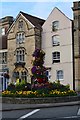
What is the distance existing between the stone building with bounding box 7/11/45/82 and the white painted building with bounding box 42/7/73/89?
157 centimetres

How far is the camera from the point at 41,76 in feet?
79.7

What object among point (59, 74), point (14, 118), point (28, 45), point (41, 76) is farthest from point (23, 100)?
point (28, 45)

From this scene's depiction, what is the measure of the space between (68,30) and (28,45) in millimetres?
6728

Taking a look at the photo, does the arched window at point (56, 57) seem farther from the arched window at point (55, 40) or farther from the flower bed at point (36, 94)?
the flower bed at point (36, 94)

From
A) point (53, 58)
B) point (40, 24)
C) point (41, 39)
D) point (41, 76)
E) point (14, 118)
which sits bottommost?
point (14, 118)

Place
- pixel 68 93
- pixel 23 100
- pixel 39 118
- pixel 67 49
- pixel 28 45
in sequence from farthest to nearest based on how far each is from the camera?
pixel 28 45
pixel 67 49
pixel 68 93
pixel 23 100
pixel 39 118

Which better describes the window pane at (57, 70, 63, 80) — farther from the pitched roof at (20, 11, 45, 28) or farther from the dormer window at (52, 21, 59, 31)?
the pitched roof at (20, 11, 45, 28)

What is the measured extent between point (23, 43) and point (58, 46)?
5.94m

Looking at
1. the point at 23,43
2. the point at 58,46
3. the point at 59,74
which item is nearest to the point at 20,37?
the point at 23,43

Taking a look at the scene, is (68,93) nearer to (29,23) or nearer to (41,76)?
(41,76)

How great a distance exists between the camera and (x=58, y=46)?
40188mm

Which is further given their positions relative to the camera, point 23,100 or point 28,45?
point 28,45

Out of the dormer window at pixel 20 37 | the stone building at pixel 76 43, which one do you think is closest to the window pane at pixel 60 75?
the stone building at pixel 76 43

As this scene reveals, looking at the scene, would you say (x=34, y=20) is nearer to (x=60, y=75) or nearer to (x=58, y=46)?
(x=58, y=46)
